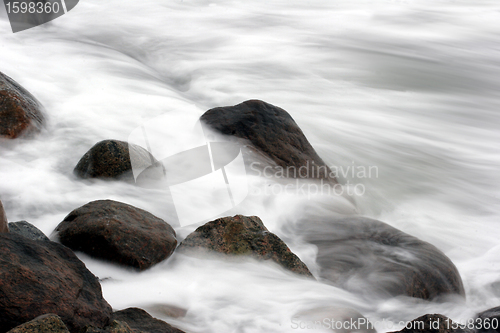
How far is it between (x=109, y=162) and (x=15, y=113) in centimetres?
100

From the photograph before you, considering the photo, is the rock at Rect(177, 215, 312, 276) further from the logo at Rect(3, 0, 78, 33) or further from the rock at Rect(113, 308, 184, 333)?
the logo at Rect(3, 0, 78, 33)

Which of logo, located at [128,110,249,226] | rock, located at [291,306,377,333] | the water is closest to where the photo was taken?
rock, located at [291,306,377,333]

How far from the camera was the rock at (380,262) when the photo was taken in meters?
2.91

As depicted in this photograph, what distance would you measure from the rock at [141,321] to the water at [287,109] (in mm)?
270

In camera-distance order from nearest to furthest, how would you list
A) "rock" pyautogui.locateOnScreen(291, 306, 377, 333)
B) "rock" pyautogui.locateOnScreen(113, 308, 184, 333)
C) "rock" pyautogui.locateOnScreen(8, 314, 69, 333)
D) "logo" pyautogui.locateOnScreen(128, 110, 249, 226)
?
"rock" pyautogui.locateOnScreen(8, 314, 69, 333), "rock" pyautogui.locateOnScreen(113, 308, 184, 333), "rock" pyautogui.locateOnScreen(291, 306, 377, 333), "logo" pyautogui.locateOnScreen(128, 110, 249, 226)

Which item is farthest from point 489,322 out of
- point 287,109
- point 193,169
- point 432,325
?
point 287,109

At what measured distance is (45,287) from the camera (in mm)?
1881

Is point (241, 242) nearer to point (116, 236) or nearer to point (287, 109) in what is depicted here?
point (116, 236)

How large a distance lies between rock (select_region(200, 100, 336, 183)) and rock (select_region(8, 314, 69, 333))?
258cm

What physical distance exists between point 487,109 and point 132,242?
6095 millimetres

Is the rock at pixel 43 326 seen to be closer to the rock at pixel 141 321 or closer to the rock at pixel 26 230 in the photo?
the rock at pixel 141 321

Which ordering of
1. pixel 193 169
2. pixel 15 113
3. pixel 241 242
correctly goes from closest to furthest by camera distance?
pixel 241 242 < pixel 15 113 < pixel 193 169

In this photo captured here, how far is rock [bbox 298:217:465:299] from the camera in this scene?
291 centimetres

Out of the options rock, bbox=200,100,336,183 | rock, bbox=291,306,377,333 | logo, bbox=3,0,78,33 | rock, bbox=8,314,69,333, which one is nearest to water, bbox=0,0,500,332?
rock, bbox=291,306,377,333
